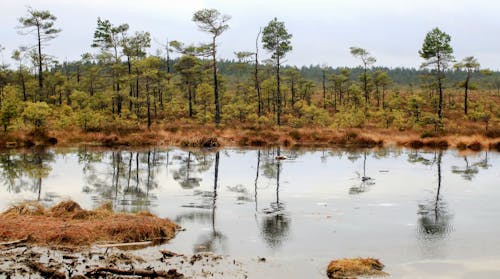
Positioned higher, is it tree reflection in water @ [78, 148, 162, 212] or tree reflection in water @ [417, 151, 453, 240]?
tree reflection in water @ [78, 148, 162, 212]

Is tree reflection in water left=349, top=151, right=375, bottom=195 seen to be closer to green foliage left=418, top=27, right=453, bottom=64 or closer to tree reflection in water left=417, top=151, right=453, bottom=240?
tree reflection in water left=417, top=151, right=453, bottom=240

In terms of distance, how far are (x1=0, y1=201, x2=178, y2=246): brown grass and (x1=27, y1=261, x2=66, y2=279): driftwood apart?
1.59 m

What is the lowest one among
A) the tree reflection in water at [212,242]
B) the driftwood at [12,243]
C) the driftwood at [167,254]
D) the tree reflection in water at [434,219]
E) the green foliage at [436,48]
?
the tree reflection in water at [434,219]

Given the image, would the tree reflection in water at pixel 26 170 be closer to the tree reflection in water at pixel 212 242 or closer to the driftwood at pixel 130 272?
the tree reflection in water at pixel 212 242

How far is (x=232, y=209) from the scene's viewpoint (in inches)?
586

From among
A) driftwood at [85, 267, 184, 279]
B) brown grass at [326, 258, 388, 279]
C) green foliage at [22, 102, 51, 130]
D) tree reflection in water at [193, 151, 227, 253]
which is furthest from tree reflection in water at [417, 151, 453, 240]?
green foliage at [22, 102, 51, 130]

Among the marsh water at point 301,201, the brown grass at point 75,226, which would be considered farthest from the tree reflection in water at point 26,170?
the brown grass at point 75,226

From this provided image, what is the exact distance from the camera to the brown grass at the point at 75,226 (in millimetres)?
10641

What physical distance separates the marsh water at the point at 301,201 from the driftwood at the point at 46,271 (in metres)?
2.16

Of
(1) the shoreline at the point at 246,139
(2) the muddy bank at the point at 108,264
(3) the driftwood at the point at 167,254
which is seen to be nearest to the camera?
(2) the muddy bank at the point at 108,264

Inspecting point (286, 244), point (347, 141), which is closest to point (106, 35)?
point (347, 141)

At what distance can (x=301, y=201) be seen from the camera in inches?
640

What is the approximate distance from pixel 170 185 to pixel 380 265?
37.1ft

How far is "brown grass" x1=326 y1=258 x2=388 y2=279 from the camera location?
900 cm
